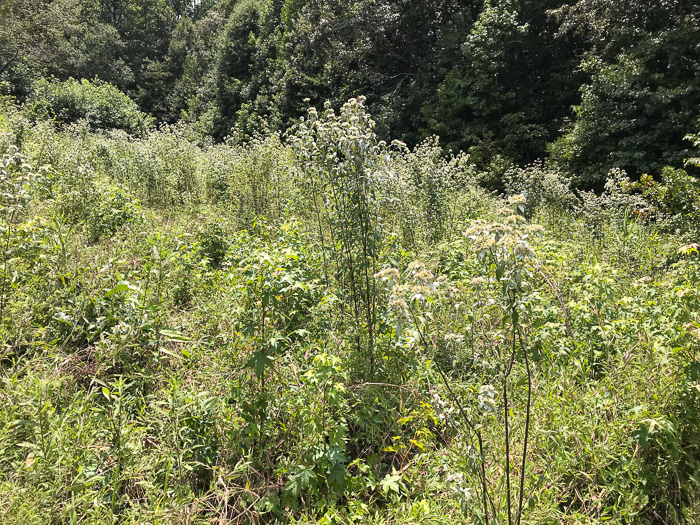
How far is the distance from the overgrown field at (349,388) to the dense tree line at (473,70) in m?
6.82

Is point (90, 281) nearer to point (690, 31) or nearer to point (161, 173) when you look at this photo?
point (161, 173)

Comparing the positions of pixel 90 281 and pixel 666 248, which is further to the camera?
pixel 666 248

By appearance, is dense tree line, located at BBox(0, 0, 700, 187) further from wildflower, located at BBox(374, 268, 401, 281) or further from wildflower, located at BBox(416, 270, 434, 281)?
wildflower, located at BBox(416, 270, 434, 281)

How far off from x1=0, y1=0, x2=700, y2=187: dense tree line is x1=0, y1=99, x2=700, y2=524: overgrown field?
22.4ft

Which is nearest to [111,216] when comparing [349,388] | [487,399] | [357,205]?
[357,205]

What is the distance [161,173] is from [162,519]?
22.8 ft

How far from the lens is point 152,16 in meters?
33.5

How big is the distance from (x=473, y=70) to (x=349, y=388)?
1338 centimetres

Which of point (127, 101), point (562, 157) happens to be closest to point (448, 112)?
point (562, 157)

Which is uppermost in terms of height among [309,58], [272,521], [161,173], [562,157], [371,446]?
[309,58]

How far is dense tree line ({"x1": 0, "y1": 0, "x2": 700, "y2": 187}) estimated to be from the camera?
885 centimetres

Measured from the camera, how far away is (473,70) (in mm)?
12820

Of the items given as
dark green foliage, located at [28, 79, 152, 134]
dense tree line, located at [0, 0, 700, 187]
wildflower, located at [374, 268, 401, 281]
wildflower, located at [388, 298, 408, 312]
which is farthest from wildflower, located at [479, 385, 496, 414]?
dark green foliage, located at [28, 79, 152, 134]

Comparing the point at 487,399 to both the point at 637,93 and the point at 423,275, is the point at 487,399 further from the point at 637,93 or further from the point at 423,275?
the point at 637,93
